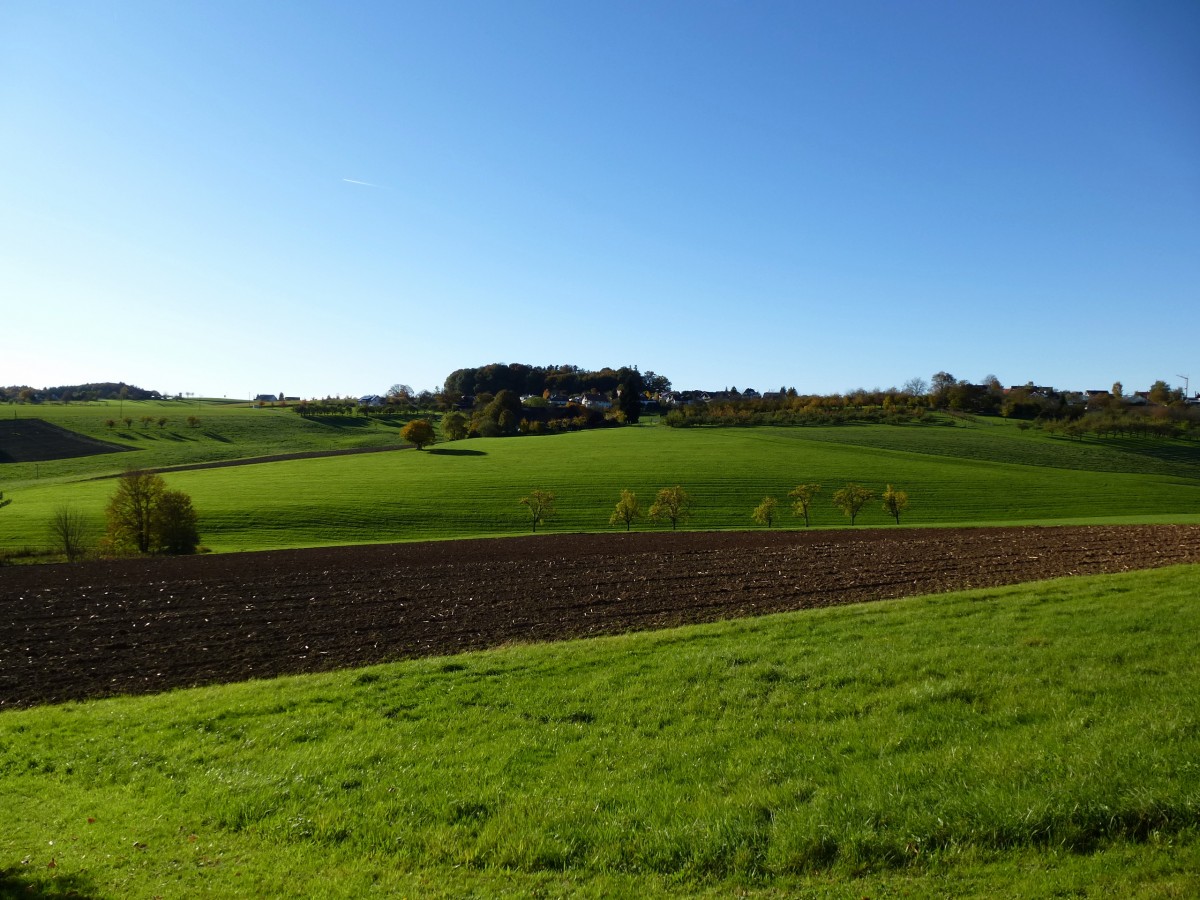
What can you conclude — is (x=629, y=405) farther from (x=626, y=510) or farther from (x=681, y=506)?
(x=626, y=510)

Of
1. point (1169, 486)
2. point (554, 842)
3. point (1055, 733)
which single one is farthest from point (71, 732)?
point (1169, 486)

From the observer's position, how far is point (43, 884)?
7.00m

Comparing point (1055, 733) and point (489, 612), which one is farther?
point (489, 612)

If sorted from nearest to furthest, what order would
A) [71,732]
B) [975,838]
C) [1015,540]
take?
1. [975,838]
2. [71,732]
3. [1015,540]

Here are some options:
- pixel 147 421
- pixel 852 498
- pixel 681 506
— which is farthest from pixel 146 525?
pixel 147 421

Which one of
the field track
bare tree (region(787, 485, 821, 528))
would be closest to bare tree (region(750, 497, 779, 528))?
bare tree (region(787, 485, 821, 528))

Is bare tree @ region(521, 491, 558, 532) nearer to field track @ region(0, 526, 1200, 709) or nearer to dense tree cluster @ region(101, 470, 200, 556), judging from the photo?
field track @ region(0, 526, 1200, 709)

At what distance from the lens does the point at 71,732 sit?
40.4ft

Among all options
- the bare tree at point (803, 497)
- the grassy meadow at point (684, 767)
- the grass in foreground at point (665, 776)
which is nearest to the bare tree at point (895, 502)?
the bare tree at point (803, 497)

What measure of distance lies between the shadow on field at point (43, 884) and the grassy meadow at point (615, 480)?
45.9 metres

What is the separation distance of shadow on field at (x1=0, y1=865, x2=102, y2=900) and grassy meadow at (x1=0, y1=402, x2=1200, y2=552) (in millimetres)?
45900

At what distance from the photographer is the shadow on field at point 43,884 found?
22.3ft

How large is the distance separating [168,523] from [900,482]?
2341 inches

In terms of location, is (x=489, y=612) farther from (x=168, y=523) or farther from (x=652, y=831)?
(x=168, y=523)
